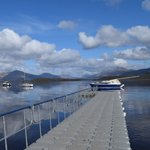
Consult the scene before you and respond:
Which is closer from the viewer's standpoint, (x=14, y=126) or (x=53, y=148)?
(x=53, y=148)

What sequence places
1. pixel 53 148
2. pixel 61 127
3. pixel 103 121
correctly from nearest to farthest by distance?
pixel 53 148
pixel 61 127
pixel 103 121

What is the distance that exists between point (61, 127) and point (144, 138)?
30.2ft

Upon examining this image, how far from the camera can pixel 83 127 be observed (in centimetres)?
1530

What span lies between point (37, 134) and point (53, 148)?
13.2 metres

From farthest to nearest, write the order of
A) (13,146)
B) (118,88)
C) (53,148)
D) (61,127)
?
(118,88)
(13,146)
(61,127)
(53,148)

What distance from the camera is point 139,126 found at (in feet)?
90.0

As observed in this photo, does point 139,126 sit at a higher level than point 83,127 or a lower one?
lower

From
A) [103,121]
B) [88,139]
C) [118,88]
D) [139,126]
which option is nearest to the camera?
[88,139]

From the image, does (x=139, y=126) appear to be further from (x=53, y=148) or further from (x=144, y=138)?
(x=53, y=148)

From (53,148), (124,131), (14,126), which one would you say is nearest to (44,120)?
(14,126)

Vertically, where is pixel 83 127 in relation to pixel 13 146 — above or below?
above

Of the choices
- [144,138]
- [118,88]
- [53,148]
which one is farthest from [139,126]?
[118,88]

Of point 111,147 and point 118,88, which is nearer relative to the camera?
point 111,147

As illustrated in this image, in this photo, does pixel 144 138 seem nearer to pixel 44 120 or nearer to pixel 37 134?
pixel 37 134
